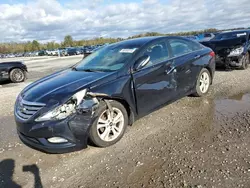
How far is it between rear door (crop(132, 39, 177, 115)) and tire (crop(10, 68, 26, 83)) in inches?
331

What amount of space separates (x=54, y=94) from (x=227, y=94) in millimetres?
4196

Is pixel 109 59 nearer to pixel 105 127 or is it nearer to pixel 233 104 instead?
pixel 105 127

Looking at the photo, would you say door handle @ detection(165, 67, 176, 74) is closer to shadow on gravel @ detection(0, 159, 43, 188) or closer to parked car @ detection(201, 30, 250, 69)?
shadow on gravel @ detection(0, 159, 43, 188)

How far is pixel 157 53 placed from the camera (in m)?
4.40

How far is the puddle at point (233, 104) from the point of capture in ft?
15.0

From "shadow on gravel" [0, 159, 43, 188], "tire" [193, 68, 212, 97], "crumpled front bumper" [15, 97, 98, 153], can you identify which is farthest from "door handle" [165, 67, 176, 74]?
"shadow on gravel" [0, 159, 43, 188]

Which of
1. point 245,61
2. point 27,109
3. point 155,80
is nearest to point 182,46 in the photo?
point 155,80

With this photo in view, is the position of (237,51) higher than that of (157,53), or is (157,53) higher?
(157,53)

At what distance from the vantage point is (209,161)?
2945mm

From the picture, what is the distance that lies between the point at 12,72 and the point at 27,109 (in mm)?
8340

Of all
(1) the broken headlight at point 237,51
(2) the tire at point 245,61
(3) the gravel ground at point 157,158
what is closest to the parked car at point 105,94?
(3) the gravel ground at point 157,158

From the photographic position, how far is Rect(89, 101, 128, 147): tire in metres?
3.33

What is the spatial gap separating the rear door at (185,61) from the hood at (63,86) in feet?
5.32

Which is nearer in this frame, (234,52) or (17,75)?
(234,52)
